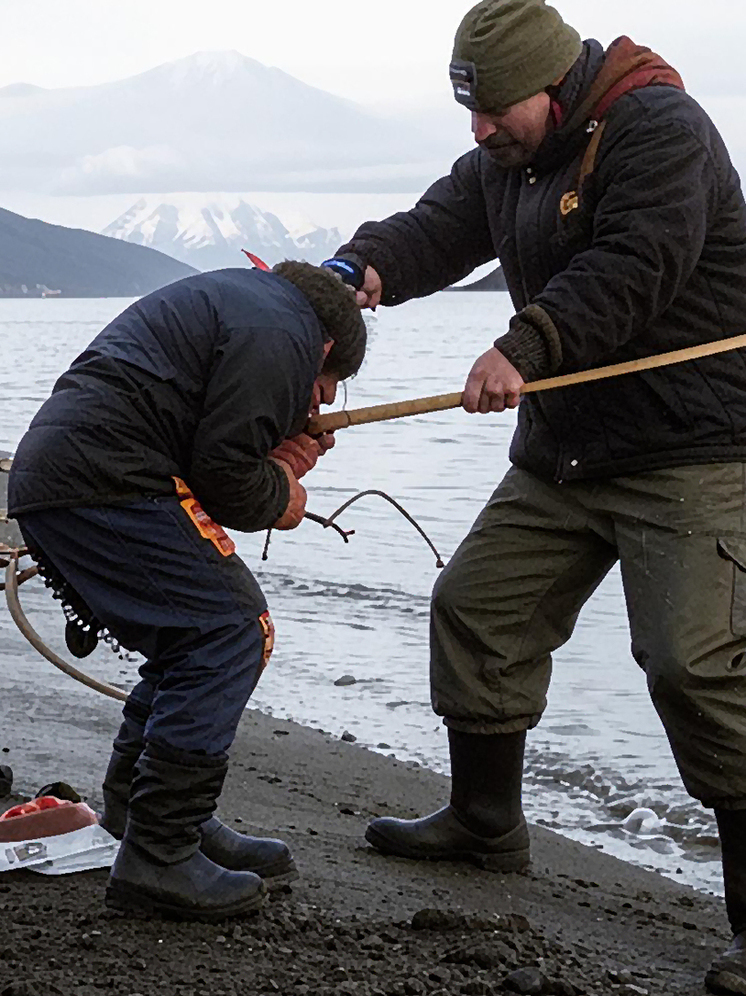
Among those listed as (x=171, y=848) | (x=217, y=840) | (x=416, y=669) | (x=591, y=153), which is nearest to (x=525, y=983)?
(x=171, y=848)

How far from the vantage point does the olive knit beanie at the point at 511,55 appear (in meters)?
3.68

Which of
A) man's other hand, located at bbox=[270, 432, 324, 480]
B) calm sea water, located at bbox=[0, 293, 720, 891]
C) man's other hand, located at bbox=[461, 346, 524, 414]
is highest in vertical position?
man's other hand, located at bbox=[461, 346, 524, 414]

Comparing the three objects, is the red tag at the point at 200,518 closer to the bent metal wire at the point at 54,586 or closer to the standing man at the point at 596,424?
the bent metal wire at the point at 54,586

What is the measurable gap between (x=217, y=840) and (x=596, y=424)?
4.39 ft

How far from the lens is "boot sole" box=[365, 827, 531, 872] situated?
4258 mm

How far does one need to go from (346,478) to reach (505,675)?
12510 millimetres

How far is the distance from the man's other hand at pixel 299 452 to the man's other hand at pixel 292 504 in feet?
0.17

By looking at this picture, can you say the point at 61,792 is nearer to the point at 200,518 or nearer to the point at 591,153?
the point at 200,518

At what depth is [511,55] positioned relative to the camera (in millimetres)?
3678

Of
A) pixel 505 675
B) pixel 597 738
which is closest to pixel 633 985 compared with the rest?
pixel 505 675

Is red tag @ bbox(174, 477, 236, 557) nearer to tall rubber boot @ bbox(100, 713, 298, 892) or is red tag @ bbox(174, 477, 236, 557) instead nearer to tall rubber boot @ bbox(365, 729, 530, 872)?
tall rubber boot @ bbox(100, 713, 298, 892)

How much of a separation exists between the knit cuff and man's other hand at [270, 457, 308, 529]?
54cm

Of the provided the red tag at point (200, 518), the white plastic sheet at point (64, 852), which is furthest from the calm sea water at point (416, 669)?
the white plastic sheet at point (64, 852)

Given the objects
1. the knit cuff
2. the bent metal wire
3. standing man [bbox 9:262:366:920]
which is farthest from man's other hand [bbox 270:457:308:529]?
the knit cuff
